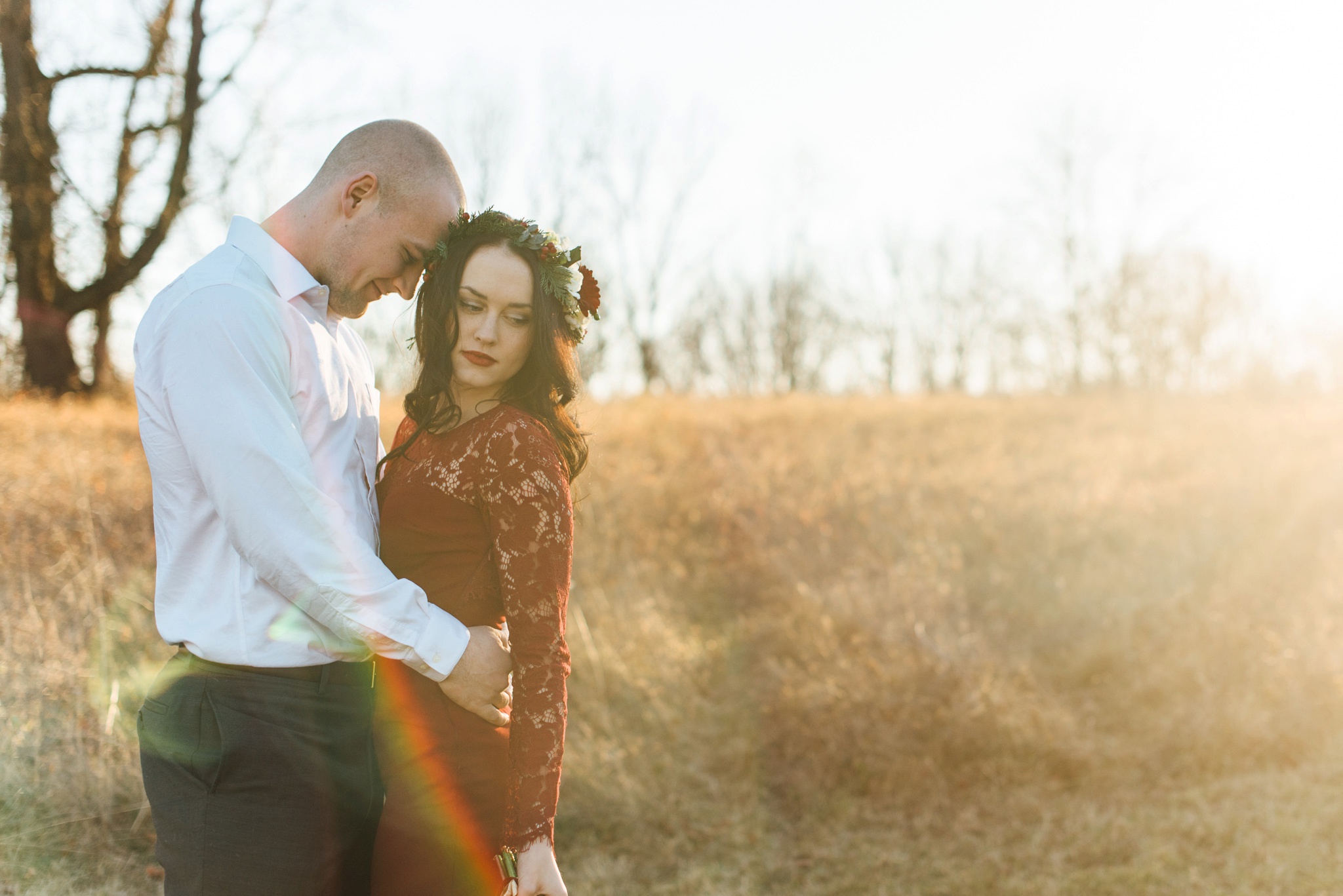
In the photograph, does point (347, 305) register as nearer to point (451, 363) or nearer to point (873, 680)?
point (451, 363)

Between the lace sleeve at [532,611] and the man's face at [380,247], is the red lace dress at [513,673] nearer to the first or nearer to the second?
Answer: the lace sleeve at [532,611]

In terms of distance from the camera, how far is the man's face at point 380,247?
2146 millimetres

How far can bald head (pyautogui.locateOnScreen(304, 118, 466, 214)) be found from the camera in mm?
2146

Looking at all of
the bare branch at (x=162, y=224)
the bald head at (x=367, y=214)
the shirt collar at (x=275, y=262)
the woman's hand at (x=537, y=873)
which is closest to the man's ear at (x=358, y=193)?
the bald head at (x=367, y=214)

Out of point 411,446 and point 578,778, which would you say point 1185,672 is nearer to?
point 578,778

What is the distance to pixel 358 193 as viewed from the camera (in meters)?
2.15

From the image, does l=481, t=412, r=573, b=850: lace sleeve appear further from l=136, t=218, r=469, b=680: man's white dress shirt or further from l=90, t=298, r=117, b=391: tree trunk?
l=90, t=298, r=117, b=391: tree trunk

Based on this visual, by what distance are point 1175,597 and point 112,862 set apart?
676 cm

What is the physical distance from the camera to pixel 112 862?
3.81 metres

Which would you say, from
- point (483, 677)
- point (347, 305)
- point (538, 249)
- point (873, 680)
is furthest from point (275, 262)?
point (873, 680)

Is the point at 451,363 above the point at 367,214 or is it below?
below

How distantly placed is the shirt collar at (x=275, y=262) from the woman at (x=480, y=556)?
0.31m

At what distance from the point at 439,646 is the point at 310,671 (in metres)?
0.27

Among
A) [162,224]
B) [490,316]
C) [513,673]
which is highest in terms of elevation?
[162,224]
